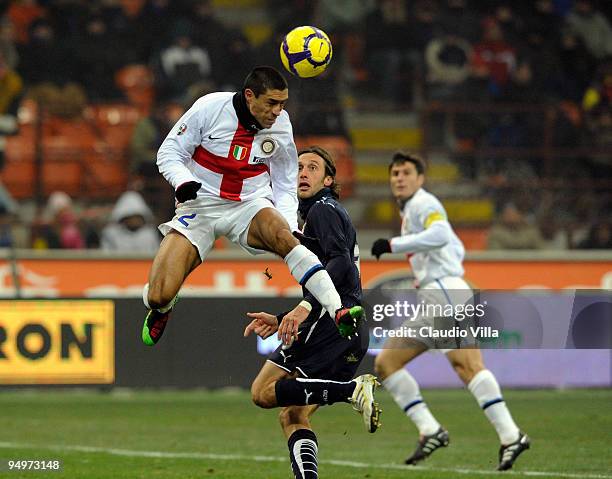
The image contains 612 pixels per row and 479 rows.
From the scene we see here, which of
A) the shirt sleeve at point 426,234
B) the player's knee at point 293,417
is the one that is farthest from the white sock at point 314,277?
the shirt sleeve at point 426,234

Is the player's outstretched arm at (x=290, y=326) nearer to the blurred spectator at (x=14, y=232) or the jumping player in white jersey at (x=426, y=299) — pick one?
the jumping player in white jersey at (x=426, y=299)

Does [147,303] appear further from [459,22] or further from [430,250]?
[459,22]

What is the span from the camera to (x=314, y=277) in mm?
7582

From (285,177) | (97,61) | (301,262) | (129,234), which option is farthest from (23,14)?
(301,262)

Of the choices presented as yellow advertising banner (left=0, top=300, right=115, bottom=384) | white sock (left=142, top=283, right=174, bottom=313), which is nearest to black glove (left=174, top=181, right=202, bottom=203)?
white sock (left=142, top=283, right=174, bottom=313)

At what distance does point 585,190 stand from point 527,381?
13.2 feet

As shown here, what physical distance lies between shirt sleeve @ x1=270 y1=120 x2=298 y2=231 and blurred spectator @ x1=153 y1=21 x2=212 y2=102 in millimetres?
10755

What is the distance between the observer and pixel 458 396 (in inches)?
615

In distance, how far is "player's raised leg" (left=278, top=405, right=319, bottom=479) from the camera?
24.5 feet

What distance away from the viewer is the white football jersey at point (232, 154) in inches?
321

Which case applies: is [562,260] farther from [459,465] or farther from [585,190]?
[459,465]

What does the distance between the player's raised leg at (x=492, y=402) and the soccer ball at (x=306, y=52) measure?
2.69 meters

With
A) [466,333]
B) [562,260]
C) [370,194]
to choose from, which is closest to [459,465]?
[466,333]

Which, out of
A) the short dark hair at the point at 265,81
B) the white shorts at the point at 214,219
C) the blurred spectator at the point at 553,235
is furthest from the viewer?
the blurred spectator at the point at 553,235
